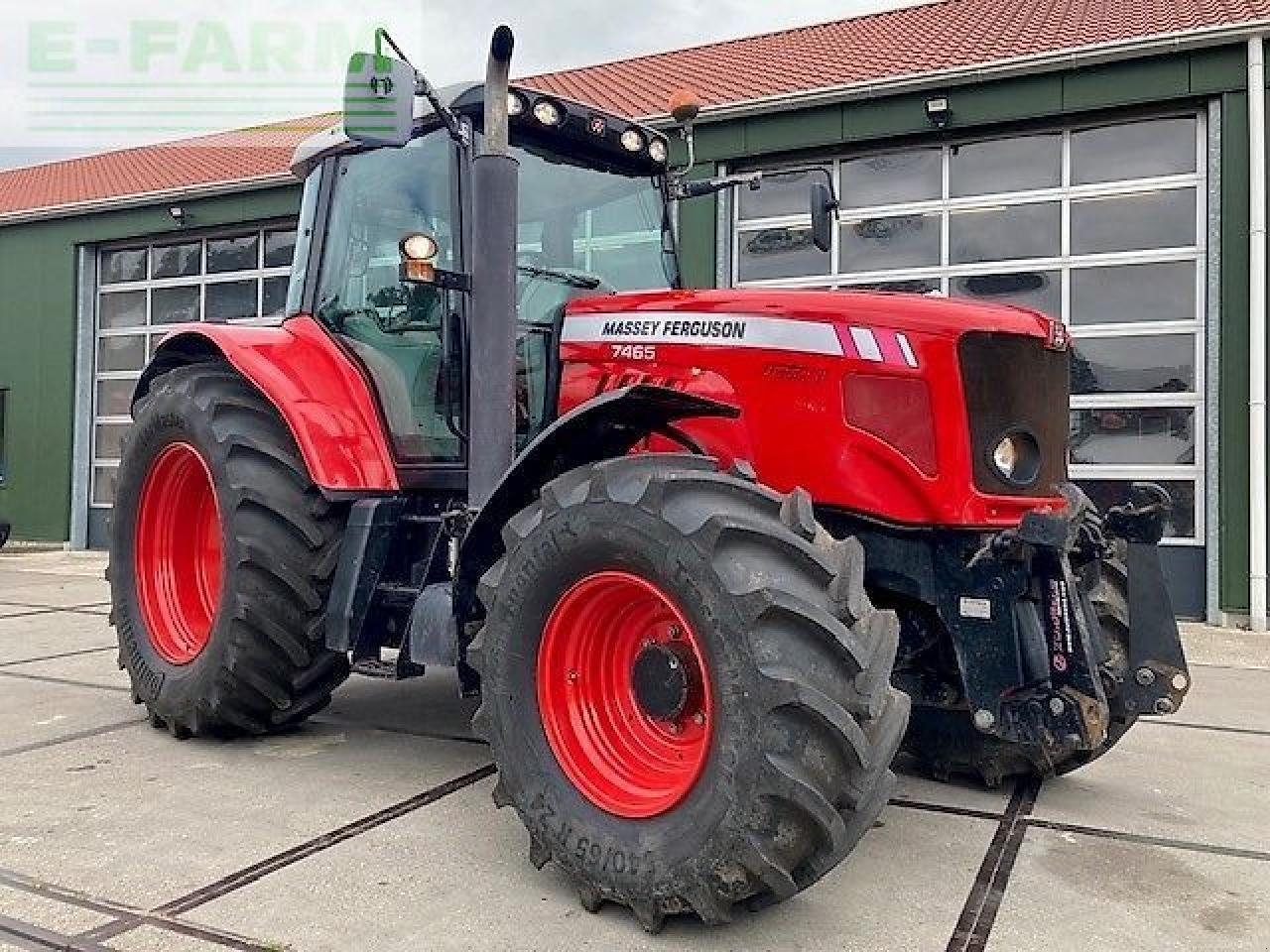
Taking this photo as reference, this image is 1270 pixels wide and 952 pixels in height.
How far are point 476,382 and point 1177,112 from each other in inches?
290

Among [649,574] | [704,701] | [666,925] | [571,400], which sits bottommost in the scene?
[666,925]

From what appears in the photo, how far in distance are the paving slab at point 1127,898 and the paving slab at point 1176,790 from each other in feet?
0.79

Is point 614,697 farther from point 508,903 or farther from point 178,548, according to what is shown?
point 178,548

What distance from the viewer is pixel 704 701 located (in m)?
2.84

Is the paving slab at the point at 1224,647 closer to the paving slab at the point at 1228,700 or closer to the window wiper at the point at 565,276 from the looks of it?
the paving slab at the point at 1228,700

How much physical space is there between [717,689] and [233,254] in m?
12.5

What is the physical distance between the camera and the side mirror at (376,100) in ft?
11.0

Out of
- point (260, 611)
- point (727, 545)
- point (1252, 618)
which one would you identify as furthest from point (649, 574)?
point (1252, 618)

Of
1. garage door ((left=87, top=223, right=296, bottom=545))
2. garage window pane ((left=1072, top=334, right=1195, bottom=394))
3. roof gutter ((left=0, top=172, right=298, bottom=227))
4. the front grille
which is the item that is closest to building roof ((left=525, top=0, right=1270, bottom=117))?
garage window pane ((left=1072, top=334, right=1195, bottom=394))

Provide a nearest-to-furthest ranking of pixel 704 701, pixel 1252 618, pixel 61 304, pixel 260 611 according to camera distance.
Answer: pixel 704 701 → pixel 260 611 → pixel 1252 618 → pixel 61 304

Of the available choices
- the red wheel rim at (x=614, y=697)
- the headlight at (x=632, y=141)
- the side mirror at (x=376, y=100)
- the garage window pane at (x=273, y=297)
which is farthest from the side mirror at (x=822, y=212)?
the garage window pane at (x=273, y=297)

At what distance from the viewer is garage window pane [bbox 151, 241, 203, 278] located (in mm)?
13883

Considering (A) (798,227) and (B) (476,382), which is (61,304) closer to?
(A) (798,227)

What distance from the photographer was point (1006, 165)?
9273 mm
